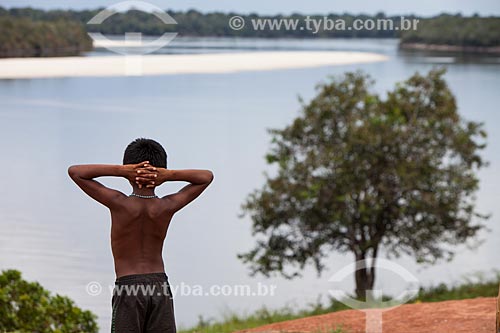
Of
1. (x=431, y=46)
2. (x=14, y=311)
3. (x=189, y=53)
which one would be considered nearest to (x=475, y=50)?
(x=431, y=46)

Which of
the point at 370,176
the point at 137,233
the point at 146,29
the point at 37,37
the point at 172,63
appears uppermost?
the point at 172,63

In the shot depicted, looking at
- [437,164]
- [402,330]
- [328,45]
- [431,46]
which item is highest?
[328,45]

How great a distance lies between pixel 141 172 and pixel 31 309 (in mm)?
4899

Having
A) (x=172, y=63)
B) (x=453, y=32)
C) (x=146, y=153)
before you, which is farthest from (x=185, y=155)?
(x=146, y=153)

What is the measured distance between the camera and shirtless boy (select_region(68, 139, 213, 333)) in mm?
5375

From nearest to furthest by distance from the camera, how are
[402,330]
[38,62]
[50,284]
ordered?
1. [402,330]
2. [50,284]
3. [38,62]

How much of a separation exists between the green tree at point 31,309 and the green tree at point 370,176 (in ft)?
34.5

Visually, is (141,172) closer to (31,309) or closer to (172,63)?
(31,309)

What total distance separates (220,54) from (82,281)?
40.8 meters

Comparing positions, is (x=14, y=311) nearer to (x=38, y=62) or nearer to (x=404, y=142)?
(x=404, y=142)

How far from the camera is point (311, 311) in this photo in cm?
1719

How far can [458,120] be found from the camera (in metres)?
21.2

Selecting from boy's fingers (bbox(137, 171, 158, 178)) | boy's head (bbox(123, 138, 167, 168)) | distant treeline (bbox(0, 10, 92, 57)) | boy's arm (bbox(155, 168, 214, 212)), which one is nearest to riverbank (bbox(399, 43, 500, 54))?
distant treeline (bbox(0, 10, 92, 57))

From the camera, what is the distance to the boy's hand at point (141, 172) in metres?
5.40
